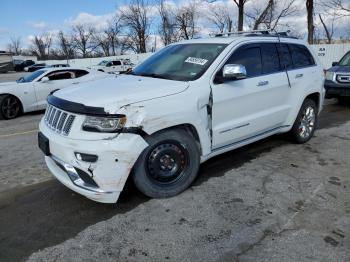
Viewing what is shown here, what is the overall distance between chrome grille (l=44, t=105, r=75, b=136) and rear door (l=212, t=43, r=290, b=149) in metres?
1.66

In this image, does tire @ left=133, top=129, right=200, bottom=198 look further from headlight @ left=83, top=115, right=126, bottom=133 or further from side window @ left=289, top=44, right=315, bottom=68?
side window @ left=289, top=44, right=315, bottom=68

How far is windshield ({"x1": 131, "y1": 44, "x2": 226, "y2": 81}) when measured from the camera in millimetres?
4234

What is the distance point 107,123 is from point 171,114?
0.69 metres

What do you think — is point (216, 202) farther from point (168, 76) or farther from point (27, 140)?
point (27, 140)

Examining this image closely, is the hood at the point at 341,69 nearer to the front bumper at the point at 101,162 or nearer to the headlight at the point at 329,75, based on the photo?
the headlight at the point at 329,75

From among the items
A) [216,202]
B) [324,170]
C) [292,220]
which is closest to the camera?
[292,220]

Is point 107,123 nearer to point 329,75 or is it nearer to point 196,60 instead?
point 196,60

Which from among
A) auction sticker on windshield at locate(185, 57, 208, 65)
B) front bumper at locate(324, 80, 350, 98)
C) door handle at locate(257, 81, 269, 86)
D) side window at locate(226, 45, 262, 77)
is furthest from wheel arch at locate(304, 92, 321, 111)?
front bumper at locate(324, 80, 350, 98)

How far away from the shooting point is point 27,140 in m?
7.12

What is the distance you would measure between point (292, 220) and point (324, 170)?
5.40 feet

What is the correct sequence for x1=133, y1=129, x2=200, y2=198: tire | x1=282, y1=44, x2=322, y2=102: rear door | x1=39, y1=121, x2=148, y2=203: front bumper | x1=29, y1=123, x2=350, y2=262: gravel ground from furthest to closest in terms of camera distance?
x1=282, y1=44, x2=322, y2=102: rear door → x1=133, y1=129, x2=200, y2=198: tire → x1=39, y1=121, x2=148, y2=203: front bumper → x1=29, y1=123, x2=350, y2=262: gravel ground

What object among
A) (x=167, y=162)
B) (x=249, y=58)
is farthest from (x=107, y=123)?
(x=249, y=58)

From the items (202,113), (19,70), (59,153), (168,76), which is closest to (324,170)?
(202,113)

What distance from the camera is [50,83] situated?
10.8 metres
